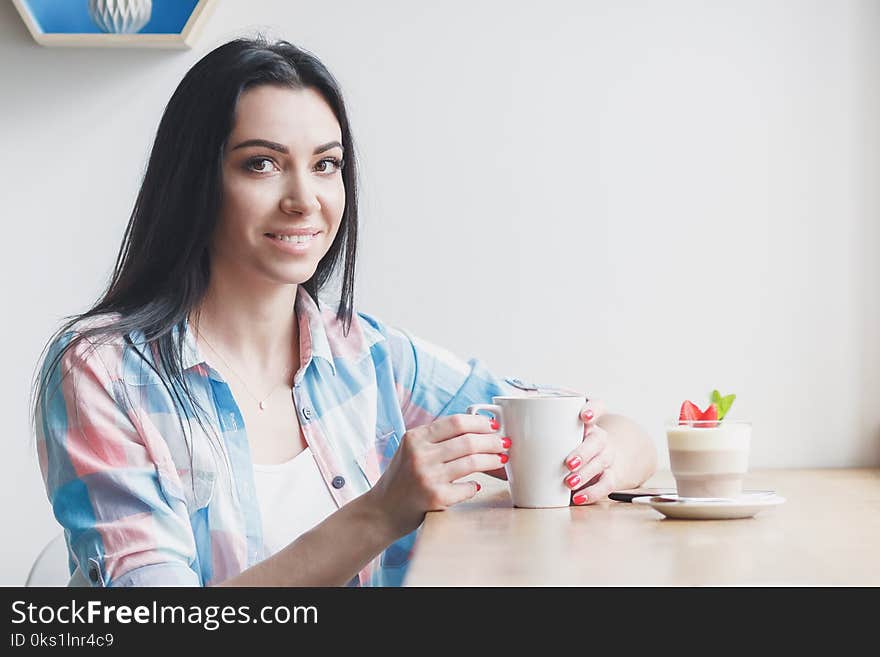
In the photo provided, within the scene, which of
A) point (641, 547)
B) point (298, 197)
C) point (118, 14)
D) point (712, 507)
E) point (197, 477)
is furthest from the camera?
point (118, 14)

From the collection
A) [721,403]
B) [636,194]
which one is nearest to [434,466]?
[721,403]

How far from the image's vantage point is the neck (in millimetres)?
1333

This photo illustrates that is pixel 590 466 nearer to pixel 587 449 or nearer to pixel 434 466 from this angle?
pixel 587 449

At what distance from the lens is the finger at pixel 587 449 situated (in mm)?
1063

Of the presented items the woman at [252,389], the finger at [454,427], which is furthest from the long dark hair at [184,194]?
the finger at [454,427]

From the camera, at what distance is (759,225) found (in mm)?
1775

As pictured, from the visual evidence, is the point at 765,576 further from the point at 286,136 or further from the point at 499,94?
the point at 499,94

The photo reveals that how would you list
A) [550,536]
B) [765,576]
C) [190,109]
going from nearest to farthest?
[765,576] < [550,536] < [190,109]

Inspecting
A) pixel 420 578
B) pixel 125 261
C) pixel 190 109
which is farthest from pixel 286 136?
pixel 420 578

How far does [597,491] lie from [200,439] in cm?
46

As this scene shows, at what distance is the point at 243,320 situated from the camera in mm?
1350

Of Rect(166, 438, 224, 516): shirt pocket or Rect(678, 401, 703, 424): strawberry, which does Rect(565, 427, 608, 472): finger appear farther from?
Rect(166, 438, 224, 516): shirt pocket

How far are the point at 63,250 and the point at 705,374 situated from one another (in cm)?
117

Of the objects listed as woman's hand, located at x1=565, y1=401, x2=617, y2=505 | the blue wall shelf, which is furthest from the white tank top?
the blue wall shelf
